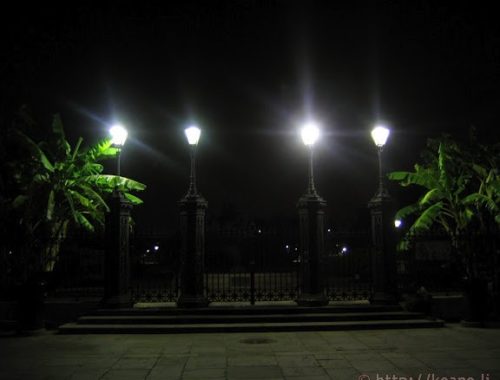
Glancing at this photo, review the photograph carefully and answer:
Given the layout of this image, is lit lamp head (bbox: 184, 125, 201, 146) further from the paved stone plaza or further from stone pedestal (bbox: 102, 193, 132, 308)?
the paved stone plaza

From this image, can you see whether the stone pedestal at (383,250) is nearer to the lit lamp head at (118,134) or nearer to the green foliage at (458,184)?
the green foliage at (458,184)

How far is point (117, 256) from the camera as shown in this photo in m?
13.8

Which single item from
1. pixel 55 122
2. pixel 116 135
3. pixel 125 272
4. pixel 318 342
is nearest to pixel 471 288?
pixel 318 342

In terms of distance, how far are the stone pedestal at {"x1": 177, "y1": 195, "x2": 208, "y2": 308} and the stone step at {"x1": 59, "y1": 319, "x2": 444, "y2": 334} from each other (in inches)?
60.6

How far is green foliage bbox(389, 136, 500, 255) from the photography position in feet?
47.7

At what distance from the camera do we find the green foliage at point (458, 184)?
14.5m

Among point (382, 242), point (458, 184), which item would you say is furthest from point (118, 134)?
point (458, 184)

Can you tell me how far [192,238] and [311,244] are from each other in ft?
11.6

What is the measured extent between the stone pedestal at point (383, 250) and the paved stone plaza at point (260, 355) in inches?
91.8

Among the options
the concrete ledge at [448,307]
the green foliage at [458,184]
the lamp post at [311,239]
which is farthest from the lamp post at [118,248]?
the concrete ledge at [448,307]

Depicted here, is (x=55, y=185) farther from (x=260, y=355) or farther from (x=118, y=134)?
(x=260, y=355)

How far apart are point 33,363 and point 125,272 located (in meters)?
5.31

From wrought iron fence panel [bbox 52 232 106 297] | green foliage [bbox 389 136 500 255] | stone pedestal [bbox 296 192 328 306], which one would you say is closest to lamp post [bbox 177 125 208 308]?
wrought iron fence panel [bbox 52 232 106 297]

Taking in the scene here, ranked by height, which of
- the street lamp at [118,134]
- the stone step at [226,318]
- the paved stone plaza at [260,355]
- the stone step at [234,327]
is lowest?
the paved stone plaza at [260,355]
